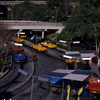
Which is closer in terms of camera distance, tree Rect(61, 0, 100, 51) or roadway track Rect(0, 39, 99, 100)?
roadway track Rect(0, 39, 99, 100)

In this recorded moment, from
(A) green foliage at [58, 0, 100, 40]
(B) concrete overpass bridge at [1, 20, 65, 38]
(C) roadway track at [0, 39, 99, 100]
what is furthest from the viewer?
(B) concrete overpass bridge at [1, 20, 65, 38]

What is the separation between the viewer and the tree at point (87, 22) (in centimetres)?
3361

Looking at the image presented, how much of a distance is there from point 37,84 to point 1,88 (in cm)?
376

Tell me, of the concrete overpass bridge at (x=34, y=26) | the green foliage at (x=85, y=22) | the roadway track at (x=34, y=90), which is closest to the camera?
the roadway track at (x=34, y=90)

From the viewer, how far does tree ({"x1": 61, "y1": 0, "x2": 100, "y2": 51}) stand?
33.6 meters

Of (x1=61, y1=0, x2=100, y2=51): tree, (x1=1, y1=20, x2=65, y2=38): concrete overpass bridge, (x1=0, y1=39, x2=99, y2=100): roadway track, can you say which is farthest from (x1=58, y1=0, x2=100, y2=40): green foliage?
(x1=1, y1=20, x2=65, y2=38): concrete overpass bridge

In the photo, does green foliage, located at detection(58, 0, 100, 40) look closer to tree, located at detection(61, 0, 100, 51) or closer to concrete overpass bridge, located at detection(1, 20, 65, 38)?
tree, located at detection(61, 0, 100, 51)

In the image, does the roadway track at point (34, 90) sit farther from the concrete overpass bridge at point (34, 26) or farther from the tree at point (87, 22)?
the concrete overpass bridge at point (34, 26)

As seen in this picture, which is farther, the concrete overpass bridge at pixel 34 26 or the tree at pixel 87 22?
the concrete overpass bridge at pixel 34 26

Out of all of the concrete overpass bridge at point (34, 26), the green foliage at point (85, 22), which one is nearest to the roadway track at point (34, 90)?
the green foliage at point (85, 22)

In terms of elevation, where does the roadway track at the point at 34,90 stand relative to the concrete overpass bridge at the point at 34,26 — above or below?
below

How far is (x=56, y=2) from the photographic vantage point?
69.3 meters

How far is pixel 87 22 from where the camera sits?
34.5m

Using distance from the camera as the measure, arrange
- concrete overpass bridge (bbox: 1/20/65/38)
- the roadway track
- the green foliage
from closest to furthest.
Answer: the roadway track, the green foliage, concrete overpass bridge (bbox: 1/20/65/38)
